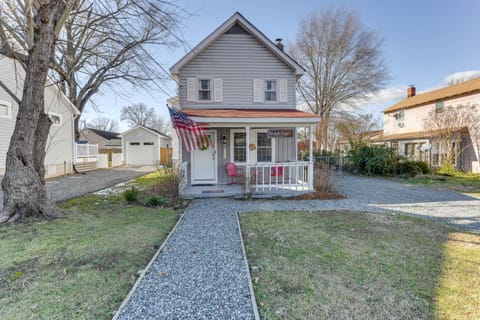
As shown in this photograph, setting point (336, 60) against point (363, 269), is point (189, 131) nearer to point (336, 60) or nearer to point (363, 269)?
point (363, 269)

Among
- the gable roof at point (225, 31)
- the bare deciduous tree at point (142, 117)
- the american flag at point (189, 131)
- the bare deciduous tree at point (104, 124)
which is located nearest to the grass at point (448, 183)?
the gable roof at point (225, 31)

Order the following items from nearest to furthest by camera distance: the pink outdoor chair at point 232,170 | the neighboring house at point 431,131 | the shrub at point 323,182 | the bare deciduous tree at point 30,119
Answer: the bare deciduous tree at point 30,119 < the shrub at point 323,182 < the pink outdoor chair at point 232,170 < the neighboring house at point 431,131

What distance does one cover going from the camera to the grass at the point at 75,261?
2.49m

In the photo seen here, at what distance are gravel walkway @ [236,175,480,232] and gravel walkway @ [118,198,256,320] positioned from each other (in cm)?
250

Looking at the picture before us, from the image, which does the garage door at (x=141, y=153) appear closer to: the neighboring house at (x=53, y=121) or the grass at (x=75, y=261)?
the neighboring house at (x=53, y=121)

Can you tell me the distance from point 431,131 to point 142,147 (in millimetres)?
25541

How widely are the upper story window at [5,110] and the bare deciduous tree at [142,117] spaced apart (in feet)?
144

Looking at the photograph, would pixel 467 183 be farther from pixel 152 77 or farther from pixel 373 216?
pixel 152 77

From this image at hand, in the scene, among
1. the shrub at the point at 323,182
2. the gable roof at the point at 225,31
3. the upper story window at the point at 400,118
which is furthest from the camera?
the upper story window at the point at 400,118

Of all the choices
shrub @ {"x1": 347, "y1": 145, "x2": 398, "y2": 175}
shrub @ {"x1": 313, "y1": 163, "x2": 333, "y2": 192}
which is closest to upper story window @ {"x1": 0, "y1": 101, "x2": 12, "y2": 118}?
shrub @ {"x1": 313, "y1": 163, "x2": 333, "y2": 192}

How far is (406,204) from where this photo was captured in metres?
7.29

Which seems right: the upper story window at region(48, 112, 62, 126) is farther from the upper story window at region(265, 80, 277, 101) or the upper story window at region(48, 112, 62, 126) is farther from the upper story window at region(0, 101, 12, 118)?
the upper story window at region(265, 80, 277, 101)

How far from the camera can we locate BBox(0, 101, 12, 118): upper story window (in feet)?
37.0

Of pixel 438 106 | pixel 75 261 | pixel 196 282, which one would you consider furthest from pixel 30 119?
pixel 438 106
